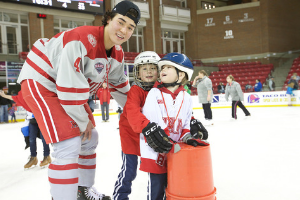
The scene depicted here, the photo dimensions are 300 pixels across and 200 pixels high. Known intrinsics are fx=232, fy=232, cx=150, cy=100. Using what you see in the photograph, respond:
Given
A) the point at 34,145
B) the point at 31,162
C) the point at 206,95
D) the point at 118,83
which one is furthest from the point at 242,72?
the point at 118,83

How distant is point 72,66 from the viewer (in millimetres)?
1310

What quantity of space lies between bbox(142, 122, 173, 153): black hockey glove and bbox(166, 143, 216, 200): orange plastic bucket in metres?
0.07

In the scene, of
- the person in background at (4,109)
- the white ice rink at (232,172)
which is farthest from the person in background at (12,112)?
the white ice rink at (232,172)

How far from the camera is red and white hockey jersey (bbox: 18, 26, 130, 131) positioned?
4.30ft

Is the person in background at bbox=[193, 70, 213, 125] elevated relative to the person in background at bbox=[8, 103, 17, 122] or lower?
elevated

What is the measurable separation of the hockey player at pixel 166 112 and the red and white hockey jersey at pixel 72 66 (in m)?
0.40

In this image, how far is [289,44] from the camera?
720 inches

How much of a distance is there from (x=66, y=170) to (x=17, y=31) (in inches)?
596

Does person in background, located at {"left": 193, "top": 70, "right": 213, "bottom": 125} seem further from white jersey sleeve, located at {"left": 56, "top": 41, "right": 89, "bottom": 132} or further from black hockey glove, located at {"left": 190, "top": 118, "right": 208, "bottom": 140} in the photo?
white jersey sleeve, located at {"left": 56, "top": 41, "right": 89, "bottom": 132}

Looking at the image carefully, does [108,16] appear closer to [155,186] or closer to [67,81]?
[67,81]

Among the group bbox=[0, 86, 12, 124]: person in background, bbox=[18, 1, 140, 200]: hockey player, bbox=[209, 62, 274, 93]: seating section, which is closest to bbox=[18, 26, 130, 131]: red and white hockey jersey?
bbox=[18, 1, 140, 200]: hockey player

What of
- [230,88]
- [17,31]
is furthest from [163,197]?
[17,31]

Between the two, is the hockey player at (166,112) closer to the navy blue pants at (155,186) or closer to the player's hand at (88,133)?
the navy blue pants at (155,186)

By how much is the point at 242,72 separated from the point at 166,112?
1660 centimetres
